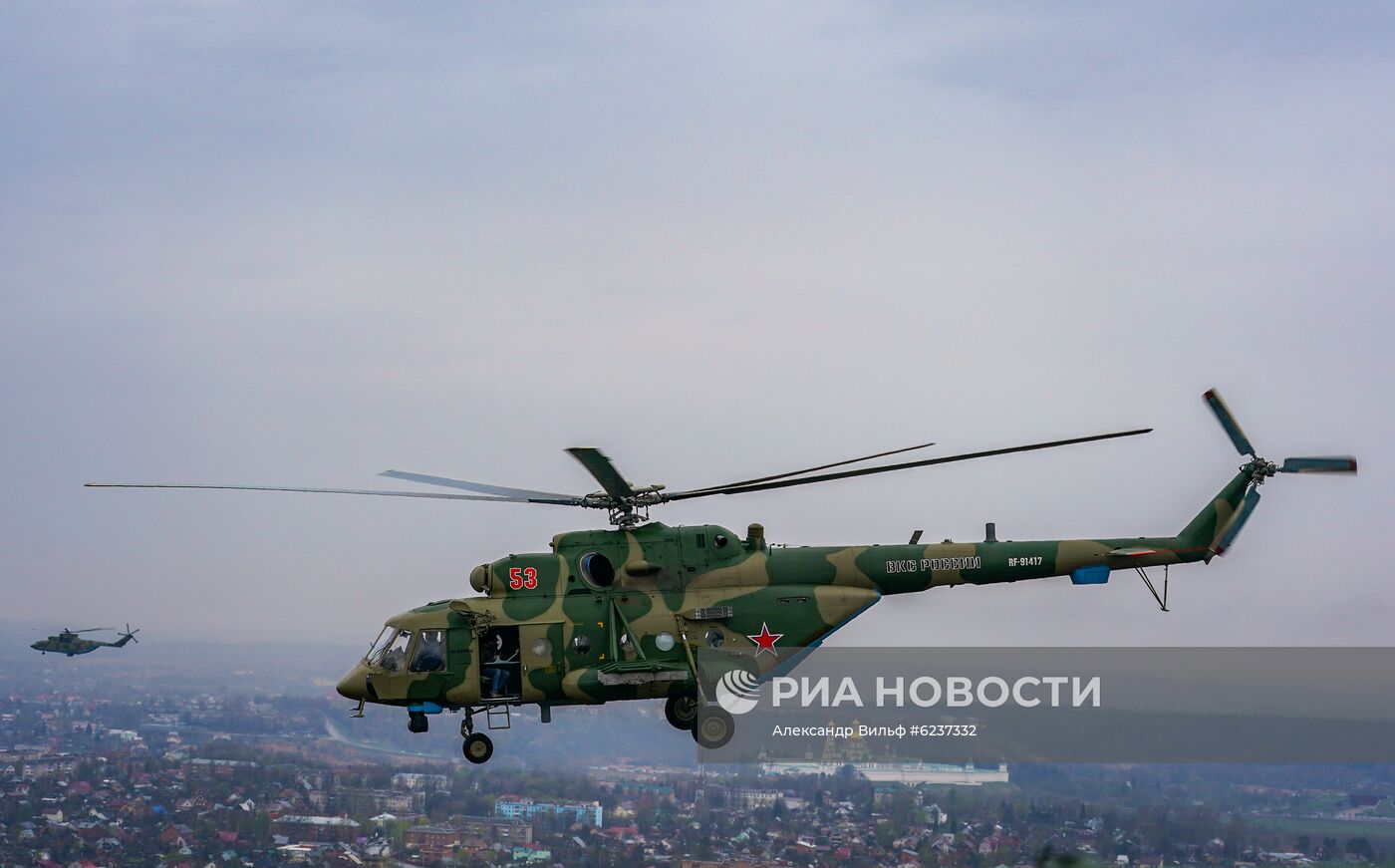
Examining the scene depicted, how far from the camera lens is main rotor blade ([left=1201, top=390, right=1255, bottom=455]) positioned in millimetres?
37562

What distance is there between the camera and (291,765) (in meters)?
79.1

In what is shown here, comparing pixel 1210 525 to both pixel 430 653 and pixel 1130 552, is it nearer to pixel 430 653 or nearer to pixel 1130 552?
pixel 1130 552

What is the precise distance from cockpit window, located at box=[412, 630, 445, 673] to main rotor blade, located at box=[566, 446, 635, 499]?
416cm

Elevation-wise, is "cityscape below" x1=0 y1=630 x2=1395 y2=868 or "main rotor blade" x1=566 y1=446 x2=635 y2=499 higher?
"main rotor blade" x1=566 y1=446 x2=635 y2=499

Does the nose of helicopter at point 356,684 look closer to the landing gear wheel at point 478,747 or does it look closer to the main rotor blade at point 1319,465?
the landing gear wheel at point 478,747

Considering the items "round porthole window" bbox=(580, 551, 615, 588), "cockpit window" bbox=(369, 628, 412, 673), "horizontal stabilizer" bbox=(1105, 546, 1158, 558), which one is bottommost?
"cockpit window" bbox=(369, 628, 412, 673)

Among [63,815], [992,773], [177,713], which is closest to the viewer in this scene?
[992,773]

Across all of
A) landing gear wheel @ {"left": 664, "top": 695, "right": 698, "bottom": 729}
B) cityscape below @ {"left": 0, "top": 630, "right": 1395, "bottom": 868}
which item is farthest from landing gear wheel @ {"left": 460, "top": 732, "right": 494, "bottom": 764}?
cityscape below @ {"left": 0, "top": 630, "right": 1395, "bottom": 868}

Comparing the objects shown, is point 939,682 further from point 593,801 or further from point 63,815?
point 63,815

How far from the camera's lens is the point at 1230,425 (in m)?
37.6

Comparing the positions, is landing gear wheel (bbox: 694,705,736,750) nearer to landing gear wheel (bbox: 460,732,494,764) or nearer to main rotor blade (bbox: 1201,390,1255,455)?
landing gear wheel (bbox: 460,732,494,764)

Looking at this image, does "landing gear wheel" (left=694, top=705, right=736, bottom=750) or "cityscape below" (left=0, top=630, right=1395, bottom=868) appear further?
"cityscape below" (left=0, top=630, right=1395, bottom=868)

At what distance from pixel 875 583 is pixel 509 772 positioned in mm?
33025

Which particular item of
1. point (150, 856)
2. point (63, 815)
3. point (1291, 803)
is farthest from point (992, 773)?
Result: point (63, 815)
